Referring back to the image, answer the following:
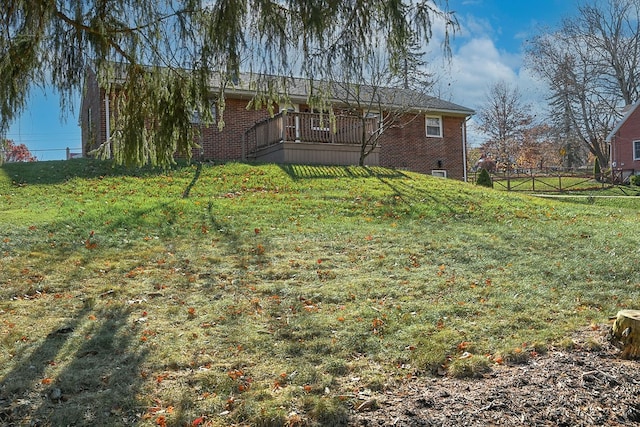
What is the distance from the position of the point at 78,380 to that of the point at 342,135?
573 inches

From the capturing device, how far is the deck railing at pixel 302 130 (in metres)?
16.3

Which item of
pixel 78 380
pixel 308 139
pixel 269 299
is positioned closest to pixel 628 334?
pixel 269 299

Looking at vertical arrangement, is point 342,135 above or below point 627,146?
below

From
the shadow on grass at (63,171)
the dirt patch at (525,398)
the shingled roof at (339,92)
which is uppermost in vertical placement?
the shingled roof at (339,92)

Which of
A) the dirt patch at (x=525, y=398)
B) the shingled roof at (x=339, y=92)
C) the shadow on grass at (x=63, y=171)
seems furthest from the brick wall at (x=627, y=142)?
the dirt patch at (x=525, y=398)

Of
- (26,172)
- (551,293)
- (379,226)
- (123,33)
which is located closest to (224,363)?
(123,33)

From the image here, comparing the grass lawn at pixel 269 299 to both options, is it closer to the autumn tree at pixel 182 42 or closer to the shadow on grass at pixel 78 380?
the shadow on grass at pixel 78 380

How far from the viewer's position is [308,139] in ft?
54.7

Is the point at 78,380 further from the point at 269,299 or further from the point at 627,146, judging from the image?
the point at 627,146

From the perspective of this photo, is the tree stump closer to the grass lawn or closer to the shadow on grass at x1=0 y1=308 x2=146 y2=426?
the grass lawn

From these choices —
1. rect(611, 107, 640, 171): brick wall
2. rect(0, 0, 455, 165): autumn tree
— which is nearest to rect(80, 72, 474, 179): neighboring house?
rect(0, 0, 455, 165): autumn tree

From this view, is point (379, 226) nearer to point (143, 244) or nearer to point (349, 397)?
point (143, 244)

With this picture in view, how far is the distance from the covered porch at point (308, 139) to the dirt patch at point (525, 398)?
1230 cm

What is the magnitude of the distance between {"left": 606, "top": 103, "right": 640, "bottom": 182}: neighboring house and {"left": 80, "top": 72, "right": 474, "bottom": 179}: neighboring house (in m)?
14.6
